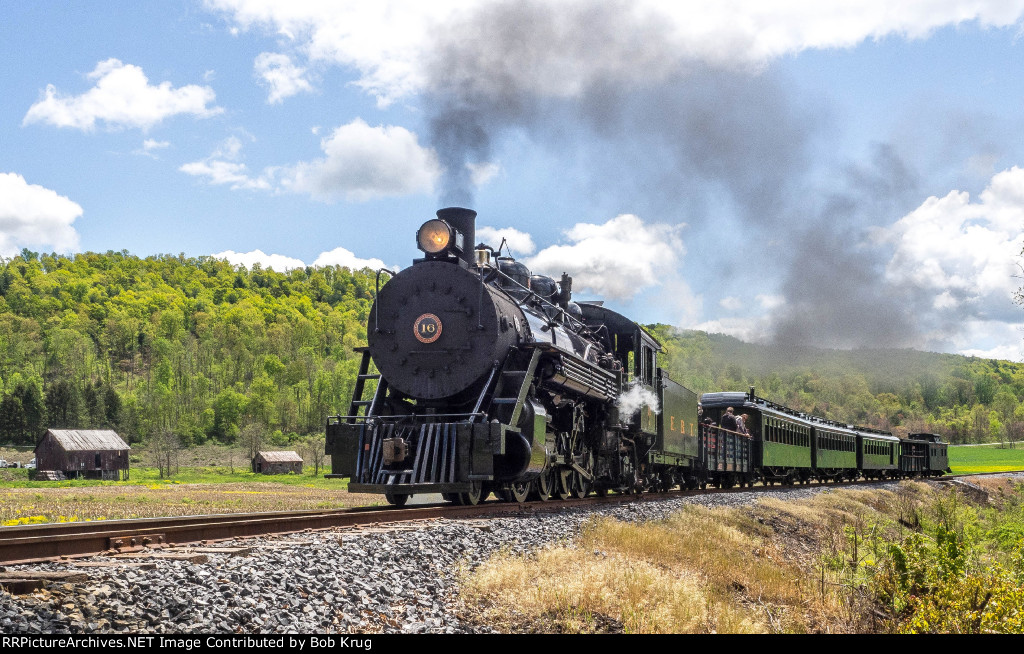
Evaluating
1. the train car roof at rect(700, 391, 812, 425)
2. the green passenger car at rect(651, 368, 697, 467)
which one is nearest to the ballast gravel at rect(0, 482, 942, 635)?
the green passenger car at rect(651, 368, 697, 467)

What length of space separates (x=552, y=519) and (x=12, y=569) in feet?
24.0

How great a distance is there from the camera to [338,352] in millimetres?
127688

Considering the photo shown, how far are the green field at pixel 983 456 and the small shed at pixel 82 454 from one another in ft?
240

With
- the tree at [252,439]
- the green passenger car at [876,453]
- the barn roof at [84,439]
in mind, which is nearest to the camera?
the green passenger car at [876,453]

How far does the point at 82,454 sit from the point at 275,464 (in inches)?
522

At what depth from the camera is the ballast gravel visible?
4.94 meters

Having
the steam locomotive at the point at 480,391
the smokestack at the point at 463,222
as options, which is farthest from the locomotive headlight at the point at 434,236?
the smokestack at the point at 463,222

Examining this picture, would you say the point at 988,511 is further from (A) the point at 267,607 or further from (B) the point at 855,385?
(B) the point at 855,385

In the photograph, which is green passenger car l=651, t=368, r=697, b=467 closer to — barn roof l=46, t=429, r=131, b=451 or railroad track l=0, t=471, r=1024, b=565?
railroad track l=0, t=471, r=1024, b=565

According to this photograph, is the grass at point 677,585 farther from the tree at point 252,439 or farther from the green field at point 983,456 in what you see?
the green field at point 983,456

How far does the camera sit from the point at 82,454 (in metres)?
58.6

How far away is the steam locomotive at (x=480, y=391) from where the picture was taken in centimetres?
1273

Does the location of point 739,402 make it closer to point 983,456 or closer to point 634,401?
point 634,401

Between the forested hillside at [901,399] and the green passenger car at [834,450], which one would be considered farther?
the forested hillside at [901,399]
